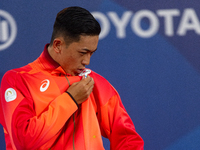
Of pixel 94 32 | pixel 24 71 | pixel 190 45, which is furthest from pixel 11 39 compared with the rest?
pixel 190 45

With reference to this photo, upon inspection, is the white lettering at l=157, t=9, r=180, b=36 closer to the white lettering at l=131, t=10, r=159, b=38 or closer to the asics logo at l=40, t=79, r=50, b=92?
the white lettering at l=131, t=10, r=159, b=38

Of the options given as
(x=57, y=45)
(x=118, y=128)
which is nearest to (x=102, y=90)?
(x=118, y=128)

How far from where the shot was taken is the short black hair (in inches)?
45.3

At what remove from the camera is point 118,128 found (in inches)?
49.5

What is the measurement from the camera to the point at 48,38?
1875mm

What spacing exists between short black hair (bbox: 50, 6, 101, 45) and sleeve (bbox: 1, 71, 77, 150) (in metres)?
0.25

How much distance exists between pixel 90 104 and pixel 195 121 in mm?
929

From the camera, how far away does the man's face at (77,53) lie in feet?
3.81

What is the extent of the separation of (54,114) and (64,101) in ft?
0.21

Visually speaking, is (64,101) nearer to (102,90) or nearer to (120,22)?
(102,90)

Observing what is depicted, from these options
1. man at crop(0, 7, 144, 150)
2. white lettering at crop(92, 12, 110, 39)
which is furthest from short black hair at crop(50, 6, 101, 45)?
white lettering at crop(92, 12, 110, 39)

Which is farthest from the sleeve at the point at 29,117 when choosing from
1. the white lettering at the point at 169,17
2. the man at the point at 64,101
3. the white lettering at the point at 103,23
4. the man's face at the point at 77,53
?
the white lettering at the point at 169,17

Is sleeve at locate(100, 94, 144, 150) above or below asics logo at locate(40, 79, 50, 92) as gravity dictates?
below

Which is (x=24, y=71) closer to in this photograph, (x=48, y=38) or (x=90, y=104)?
(x=90, y=104)
